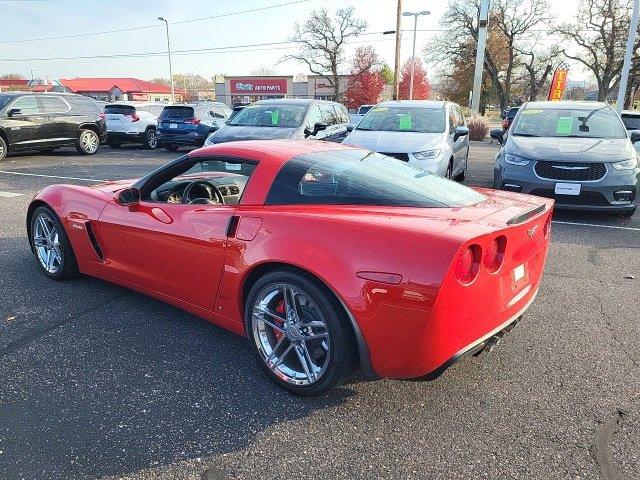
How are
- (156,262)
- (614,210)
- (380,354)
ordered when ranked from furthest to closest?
1. (614,210)
2. (156,262)
3. (380,354)

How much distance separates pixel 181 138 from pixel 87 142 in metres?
2.71

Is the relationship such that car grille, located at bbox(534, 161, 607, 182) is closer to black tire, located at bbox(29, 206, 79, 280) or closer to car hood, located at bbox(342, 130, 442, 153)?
car hood, located at bbox(342, 130, 442, 153)

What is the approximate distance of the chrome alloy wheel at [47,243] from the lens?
4.03 metres

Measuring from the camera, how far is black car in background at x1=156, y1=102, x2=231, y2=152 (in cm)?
1520

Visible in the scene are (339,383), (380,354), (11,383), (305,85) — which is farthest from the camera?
(305,85)

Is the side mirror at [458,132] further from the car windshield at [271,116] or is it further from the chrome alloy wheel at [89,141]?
the chrome alloy wheel at [89,141]

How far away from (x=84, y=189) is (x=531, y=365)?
348 cm

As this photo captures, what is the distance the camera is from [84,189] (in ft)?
12.6

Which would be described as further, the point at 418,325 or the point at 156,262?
the point at 156,262

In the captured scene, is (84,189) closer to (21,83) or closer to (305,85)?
(305,85)

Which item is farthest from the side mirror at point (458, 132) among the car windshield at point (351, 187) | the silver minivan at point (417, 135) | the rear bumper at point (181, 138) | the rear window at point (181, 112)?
the rear window at point (181, 112)

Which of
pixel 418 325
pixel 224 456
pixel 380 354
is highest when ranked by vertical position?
pixel 418 325

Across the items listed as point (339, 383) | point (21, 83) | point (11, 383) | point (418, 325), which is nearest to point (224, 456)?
point (339, 383)

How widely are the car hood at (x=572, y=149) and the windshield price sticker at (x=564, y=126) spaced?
0.30 meters
